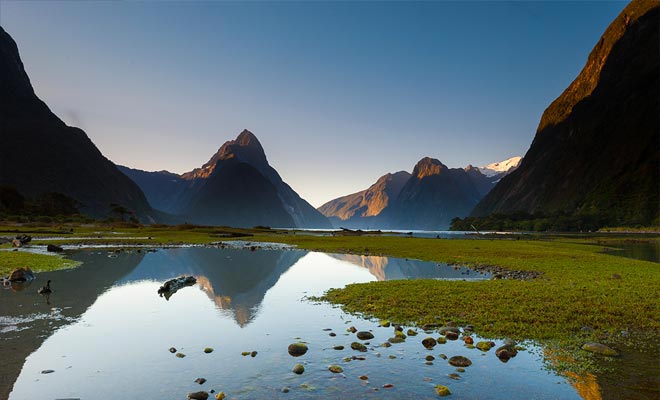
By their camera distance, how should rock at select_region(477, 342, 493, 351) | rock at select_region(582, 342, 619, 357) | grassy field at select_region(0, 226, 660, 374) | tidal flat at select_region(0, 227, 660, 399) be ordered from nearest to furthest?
tidal flat at select_region(0, 227, 660, 399) < rock at select_region(582, 342, 619, 357) < rock at select_region(477, 342, 493, 351) < grassy field at select_region(0, 226, 660, 374)

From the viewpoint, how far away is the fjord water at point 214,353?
1048 centimetres

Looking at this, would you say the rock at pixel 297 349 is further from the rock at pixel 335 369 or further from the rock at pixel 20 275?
the rock at pixel 20 275

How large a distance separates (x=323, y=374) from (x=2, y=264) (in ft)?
128

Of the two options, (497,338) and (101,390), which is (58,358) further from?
(497,338)

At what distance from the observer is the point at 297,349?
13.6 metres

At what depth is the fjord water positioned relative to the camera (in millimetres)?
10477

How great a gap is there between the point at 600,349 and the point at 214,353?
13713 millimetres

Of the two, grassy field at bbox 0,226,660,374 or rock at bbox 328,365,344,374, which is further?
grassy field at bbox 0,226,660,374

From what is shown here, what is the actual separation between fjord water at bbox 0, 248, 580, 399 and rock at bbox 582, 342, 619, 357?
2.00 metres

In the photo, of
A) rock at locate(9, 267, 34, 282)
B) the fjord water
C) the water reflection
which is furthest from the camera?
the water reflection

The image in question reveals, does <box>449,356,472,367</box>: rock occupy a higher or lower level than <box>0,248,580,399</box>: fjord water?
higher

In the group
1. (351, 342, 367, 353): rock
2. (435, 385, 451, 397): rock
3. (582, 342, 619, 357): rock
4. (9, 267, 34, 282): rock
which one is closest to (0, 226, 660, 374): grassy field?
(582, 342, 619, 357): rock

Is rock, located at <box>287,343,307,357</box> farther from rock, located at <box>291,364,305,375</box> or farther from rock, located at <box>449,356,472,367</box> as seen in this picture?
rock, located at <box>449,356,472,367</box>

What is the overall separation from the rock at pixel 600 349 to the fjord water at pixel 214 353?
2.00 metres
